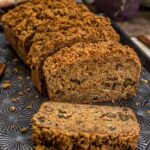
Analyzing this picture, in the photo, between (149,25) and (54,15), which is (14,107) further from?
(149,25)

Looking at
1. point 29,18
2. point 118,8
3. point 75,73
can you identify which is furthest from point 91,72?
point 118,8

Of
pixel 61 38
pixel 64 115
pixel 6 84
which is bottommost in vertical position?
pixel 6 84

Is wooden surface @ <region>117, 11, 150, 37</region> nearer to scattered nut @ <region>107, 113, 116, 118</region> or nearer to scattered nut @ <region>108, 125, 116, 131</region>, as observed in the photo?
scattered nut @ <region>107, 113, 116, 118</region>

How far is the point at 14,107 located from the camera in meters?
4.07

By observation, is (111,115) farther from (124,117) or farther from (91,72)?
(91,72)

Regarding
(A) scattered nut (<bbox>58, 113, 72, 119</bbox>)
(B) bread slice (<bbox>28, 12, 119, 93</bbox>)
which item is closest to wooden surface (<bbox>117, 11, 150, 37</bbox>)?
(B) bread slice (<bbox>28, 12, 119, 93</bbox>)

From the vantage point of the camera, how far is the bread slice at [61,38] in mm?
4156

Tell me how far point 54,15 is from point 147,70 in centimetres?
114

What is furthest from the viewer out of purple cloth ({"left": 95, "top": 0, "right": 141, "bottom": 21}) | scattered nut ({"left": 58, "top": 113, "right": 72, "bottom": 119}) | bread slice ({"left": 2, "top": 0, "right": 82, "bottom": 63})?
purple cloth ({"left": 95, "top": 0, "right": 141, "bottom": 21})

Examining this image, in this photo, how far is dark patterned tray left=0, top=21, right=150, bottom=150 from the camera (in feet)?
12.2

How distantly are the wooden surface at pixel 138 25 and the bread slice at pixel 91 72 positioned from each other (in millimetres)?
2139

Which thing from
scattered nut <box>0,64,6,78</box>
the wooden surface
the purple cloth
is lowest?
the wooden surface

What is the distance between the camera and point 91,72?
403 cm

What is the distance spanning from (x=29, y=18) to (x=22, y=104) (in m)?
0.97
